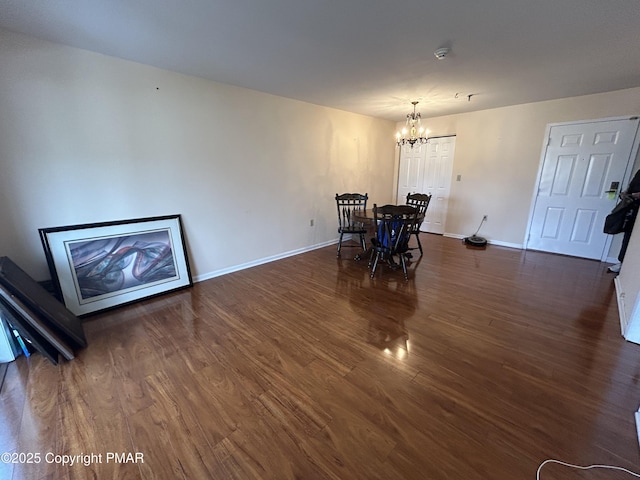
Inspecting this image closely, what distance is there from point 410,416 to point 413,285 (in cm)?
188

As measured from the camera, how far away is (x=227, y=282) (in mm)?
3309

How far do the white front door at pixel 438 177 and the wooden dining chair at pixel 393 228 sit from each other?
2.59 metres

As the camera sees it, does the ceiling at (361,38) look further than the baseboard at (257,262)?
No

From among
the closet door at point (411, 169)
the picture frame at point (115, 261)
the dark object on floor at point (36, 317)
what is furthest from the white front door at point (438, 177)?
the dark object on floor at point (36, 317)

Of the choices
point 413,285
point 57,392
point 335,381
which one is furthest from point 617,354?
point 57,392

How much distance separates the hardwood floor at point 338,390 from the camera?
4.16 ft

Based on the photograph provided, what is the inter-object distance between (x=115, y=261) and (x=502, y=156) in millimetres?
5959

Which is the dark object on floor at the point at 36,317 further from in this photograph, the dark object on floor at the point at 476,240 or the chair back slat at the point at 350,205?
the dark object on floor at the point at 476,240

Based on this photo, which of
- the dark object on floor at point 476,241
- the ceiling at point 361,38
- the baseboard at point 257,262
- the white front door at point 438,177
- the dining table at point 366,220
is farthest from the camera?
the white front door at point 438,177

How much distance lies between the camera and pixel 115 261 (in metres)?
2.67

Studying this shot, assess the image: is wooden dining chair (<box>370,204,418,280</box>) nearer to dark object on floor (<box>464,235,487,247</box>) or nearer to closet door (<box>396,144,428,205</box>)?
dark object on floor (<box>464,235,487,247</box>)

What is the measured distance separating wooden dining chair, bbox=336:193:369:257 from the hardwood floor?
4.88ft

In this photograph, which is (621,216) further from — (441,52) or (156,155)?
(156,155)

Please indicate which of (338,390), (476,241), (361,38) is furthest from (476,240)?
(338,390)
